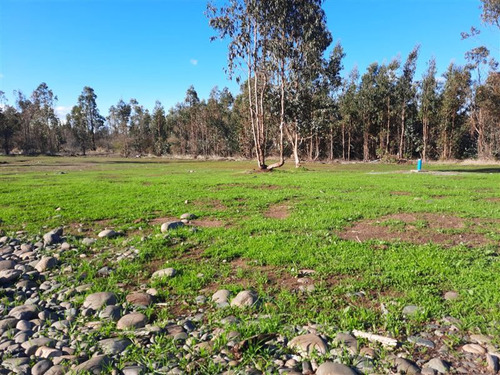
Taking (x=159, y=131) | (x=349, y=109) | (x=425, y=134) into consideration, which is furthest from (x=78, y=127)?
(x=425, y=134)

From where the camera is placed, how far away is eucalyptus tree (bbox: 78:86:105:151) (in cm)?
9392

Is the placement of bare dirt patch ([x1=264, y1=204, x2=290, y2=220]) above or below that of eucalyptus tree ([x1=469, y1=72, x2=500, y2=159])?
below

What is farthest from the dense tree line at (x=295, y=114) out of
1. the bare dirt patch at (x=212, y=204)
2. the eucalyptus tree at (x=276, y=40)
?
the bare dirt patch at (x=212, y=204)

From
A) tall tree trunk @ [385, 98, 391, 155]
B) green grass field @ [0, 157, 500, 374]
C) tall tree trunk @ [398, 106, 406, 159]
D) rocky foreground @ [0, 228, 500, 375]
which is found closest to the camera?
rocky foreground @ [0, 228, 500, 375]

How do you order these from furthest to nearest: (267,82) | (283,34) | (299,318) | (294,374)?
(267,82), (283,34), (299,318), (294,374)

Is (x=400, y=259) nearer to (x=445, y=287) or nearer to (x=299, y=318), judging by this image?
(x=445, y=287)

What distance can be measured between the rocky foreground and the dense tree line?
2459 centimetres

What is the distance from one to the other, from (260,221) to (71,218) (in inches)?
196

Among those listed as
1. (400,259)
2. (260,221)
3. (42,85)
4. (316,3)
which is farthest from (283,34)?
(42,85)

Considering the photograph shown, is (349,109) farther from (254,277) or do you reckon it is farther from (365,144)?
(254,277)

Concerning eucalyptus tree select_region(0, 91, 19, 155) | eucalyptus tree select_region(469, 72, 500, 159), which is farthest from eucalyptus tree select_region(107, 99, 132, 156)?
eucalyptus tree select_region(469, 72, 500, 159)

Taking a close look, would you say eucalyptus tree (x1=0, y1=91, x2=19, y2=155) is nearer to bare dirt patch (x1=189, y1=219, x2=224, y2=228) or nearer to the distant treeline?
the distant treeline

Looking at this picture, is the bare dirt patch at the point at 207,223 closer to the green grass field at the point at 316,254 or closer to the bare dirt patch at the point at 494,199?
the green grass field at the point at 316,254

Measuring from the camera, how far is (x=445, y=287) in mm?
4180
